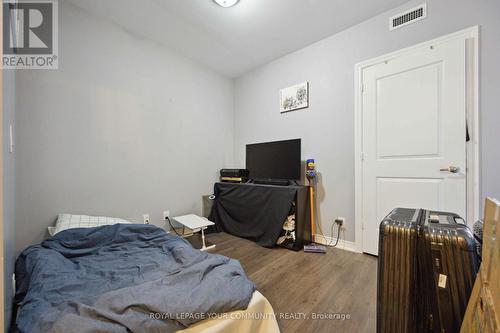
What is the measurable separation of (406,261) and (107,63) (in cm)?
320

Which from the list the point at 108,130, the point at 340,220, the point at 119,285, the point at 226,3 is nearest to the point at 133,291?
the point at 119,285

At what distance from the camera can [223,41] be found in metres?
2.65

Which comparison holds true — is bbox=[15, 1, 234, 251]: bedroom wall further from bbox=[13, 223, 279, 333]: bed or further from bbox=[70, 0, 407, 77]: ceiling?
bbox=[13, 223, 279, 333]: bed

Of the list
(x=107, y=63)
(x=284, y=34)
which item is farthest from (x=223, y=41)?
(x=107, y=63)

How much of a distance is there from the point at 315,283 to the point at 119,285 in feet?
4.80

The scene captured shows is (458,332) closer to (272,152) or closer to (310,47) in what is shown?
(272,152)

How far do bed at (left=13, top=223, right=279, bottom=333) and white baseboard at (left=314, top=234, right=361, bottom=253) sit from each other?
1.70 meters

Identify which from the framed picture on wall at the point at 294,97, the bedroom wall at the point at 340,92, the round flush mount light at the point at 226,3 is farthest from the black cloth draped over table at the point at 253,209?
the round flush mount light at the point at 226,3

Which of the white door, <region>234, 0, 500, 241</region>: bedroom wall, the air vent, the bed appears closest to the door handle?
the white door

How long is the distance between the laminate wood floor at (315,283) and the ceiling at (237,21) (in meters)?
2.71

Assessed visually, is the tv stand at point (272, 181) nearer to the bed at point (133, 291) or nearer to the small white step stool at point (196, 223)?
the small white step stool at point (196, 223)

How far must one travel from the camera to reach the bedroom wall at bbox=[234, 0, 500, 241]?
160 cm

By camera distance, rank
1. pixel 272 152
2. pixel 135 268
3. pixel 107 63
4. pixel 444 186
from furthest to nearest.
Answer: pixel 272 152, pixel 107 63, pixel 444 186, pixel 135 268

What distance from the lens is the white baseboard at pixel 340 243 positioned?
90.4 inches
